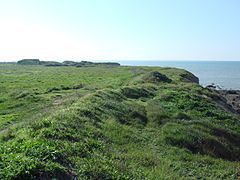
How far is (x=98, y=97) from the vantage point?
29.0 m

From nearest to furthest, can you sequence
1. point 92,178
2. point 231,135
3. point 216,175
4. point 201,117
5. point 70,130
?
1. point 92,178
2. point 216,175
3. point 70,130
4. point 231,135
5. point 201,117

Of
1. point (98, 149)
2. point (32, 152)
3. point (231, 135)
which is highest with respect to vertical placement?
point (32, 152)

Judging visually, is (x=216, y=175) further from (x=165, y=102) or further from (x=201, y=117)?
(x=165, y=102)

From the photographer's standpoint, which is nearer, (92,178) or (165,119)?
(92,178)

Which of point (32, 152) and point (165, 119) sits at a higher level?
point (32, 152)

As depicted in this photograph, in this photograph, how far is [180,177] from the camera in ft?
47.1

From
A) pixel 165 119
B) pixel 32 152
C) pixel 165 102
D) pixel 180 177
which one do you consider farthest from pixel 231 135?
pixel 32 152

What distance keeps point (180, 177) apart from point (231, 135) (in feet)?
37.4

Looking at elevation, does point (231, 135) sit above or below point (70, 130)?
below

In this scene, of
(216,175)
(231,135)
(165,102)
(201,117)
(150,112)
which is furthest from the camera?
(165,102)

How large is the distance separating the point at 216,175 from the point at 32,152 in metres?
7.86

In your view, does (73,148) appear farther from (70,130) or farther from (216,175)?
(216,175)

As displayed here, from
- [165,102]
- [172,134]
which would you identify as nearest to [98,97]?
[165,102]

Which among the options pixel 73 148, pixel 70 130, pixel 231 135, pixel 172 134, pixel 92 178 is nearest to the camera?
pixel 92 178
